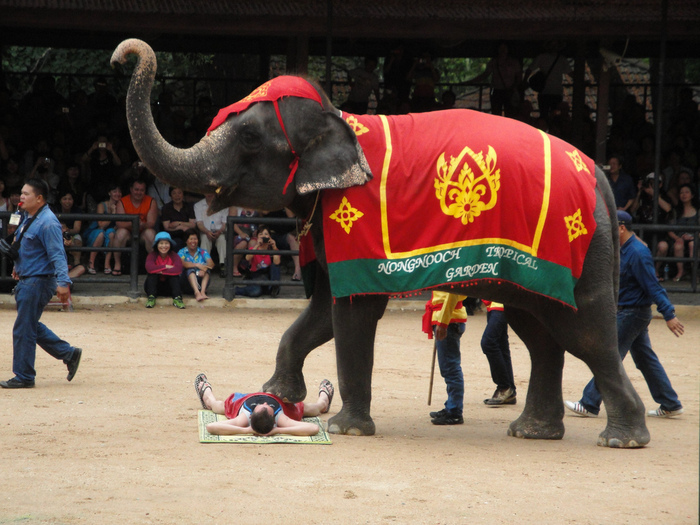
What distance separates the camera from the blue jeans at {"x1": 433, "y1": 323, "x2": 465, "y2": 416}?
6.94 m

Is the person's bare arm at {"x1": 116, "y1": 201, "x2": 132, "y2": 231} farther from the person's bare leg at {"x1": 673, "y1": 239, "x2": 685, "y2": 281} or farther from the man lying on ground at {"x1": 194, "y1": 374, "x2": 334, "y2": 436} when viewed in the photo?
the person's bare leg at {"x1": 673, "y1": 239, "x2": 685, "y2": 281}

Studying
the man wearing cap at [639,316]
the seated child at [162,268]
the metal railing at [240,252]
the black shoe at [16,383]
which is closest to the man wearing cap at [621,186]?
the metal railing at [240,252]

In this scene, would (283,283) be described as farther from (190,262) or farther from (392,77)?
(392,77)

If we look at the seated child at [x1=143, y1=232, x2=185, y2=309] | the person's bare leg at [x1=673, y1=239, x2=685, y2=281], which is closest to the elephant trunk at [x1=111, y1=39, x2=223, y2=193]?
the seated child at [x1=143, y1=232, x2=185, y2=309]

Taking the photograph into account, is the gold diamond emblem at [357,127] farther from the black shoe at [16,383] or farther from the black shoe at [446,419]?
the black shoe at [16,383]

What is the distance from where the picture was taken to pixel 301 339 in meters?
6.94

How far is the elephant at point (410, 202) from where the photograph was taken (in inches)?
238

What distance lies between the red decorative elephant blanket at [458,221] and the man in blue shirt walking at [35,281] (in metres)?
2.72

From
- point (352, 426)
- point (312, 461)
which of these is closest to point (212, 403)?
point (352, 426)

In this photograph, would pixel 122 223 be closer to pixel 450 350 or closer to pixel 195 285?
pixel 195 285

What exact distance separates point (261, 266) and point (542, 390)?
6.74 m

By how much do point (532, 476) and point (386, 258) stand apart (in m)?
1.54

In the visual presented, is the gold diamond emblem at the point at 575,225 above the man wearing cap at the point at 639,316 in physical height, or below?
above

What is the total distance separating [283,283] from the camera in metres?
12.3
